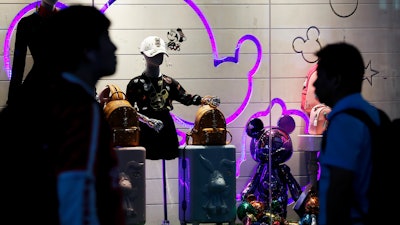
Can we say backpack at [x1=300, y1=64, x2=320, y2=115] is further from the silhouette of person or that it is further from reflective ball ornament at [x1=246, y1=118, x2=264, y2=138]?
the silhouette of person

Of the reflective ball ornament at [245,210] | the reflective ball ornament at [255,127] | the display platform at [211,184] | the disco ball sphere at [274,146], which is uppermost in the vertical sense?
the reflective ball ornament at [255,127]

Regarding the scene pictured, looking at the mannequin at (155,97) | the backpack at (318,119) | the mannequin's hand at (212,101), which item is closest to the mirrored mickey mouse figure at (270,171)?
the backpack at (318,119)

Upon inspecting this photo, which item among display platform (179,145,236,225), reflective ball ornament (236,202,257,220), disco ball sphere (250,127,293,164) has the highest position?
disco ball sphere (250,127,293,164)

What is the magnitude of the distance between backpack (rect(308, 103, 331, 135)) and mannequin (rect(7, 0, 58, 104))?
7.64 feet

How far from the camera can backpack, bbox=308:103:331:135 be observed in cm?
625

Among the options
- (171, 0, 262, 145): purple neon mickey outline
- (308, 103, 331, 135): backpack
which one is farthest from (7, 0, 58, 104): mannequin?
(308, 103, 331, 135): backpack

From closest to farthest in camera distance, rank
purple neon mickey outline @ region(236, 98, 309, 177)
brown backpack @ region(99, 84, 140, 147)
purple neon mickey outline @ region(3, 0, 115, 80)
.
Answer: brown backpack @ region(99, 84, 140, 147)
purple neon mickey outline @ region(3, 0, 115, 80)
purple neon mickey outline @ region(236, 98, 309, 177)

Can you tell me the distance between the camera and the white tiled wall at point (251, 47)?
6.41 m

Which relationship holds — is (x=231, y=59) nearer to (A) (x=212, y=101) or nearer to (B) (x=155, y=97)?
(A) (x=212, y=101)

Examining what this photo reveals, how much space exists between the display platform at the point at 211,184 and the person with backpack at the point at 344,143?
116 inches

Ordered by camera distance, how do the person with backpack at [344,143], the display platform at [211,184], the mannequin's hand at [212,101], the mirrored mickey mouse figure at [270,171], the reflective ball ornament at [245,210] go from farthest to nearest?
the mirrored mickey mouse figure at [270,171] → the reflective ball ornament at [245,210] → the mannequin's hand at [212,101] → the display platform at [211,184] → the person with backpack at [344,143]

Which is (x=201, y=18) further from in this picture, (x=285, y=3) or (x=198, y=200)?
(x=198, y=200)

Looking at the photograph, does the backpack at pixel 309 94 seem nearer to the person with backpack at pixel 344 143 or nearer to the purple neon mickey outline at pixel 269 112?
the purple neon mickey outline at pixel 269 112

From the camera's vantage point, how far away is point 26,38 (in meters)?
5.29
